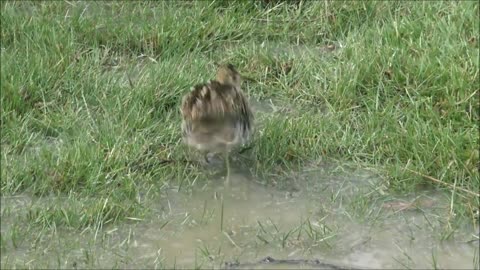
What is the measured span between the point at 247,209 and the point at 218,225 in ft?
0.77

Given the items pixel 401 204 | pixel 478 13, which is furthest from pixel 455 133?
pixel 478 13

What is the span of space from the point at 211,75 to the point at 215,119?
48.6 inches

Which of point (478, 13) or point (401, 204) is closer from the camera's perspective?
point (401, 204)

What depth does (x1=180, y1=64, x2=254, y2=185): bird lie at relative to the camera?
5145 mm

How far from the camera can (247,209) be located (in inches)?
207

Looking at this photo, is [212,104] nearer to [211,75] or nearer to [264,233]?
[264,233]

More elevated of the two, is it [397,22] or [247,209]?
[397,22]

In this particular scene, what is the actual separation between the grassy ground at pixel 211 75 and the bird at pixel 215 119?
0.28m

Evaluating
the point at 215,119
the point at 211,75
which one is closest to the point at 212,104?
the point at 215,119

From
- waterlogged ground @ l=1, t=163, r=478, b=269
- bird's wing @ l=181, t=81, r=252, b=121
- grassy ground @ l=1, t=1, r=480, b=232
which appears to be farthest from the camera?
grassy ground @ l=1, t=1, r=480, b=232

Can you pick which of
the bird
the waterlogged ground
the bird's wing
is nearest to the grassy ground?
the waterlogged ground

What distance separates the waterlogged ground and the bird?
0.94 ft

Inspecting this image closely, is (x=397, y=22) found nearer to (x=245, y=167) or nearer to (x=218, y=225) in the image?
(x=245, y=167)

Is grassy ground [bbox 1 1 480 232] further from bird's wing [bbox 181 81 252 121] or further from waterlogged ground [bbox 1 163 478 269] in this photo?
bird's wing [bbox 181 81 252 121]
